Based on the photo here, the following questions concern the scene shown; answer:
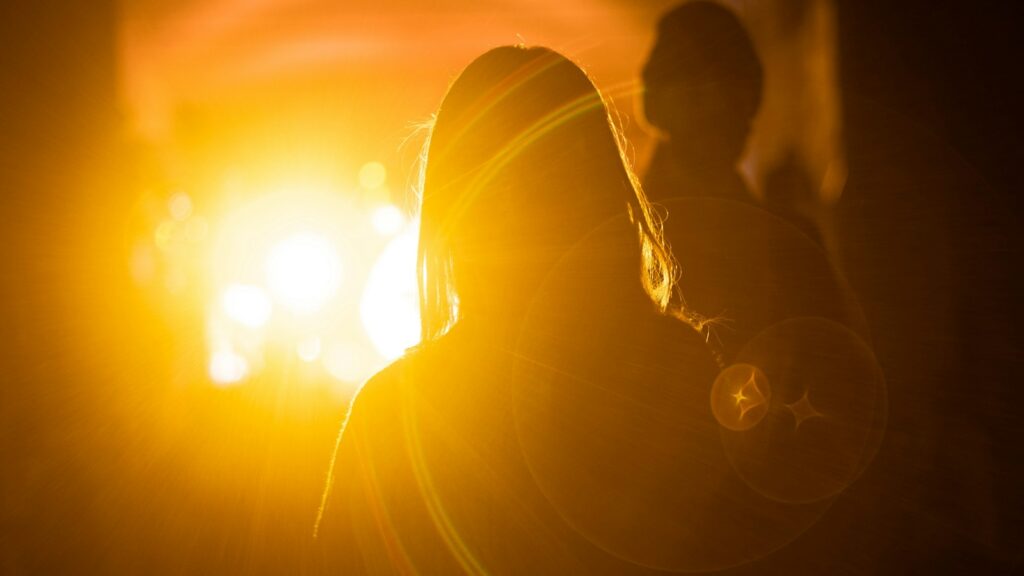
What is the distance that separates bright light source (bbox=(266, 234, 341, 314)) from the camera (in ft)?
12.2

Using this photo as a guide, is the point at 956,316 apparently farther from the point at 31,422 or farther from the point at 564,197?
the point at 31,422

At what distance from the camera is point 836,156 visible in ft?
5.85

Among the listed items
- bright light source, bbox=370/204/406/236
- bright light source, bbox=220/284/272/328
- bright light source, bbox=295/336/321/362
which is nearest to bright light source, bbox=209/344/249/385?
bright light source, bbox=220/284/272/328

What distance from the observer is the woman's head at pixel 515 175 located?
34.1 inches

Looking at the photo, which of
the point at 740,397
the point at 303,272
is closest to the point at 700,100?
the point at 740,397

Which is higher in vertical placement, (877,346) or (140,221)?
(140,221)

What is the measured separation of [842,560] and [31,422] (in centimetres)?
214

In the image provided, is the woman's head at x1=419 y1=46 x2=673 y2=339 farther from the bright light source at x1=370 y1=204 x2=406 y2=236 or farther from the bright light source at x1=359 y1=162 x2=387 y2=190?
the bright light source at x1=370 y1=204 x2=406 y2=236

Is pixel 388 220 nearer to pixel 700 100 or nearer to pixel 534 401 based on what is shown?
pixel 700 100

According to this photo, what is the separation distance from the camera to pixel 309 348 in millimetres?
4020

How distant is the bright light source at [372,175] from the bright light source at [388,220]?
7.9 inches

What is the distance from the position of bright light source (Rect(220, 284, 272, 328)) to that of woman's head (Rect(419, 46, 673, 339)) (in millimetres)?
2699

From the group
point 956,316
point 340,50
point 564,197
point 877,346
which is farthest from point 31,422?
point 956,316

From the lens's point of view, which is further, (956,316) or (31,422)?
(31,422)
